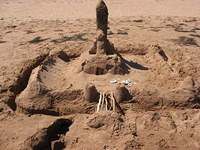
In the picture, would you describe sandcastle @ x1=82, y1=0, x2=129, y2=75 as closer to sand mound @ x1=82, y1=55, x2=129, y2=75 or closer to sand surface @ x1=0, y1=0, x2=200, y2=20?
sand mound @ x1=82, y1=55, x2=129, y2=75

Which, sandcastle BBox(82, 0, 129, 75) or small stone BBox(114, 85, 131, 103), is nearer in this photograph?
small stone BBox(114, 85, 131, 103)

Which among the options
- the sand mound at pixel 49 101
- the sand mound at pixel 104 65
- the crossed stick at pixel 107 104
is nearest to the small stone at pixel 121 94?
the crossed stick at pixel 107 104

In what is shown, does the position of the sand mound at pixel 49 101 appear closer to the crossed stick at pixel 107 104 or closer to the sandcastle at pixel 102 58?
the crossed stick at pixel 107 104

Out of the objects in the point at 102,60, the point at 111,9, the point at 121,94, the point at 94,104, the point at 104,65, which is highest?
the point at 111,9

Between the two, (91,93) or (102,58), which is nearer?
(91,93)

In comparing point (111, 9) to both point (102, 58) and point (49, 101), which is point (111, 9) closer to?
point (102, 58)

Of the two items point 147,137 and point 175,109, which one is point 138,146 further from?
point 175,109

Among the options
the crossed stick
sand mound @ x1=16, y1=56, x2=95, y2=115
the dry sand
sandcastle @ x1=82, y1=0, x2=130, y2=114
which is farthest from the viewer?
sandcastle @ x1=82, y1=0, x2=130, y2=114

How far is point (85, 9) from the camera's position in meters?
22.7

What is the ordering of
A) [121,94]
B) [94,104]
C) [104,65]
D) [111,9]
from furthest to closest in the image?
[111,9] → [104,65] → [94,104] → [121,94]

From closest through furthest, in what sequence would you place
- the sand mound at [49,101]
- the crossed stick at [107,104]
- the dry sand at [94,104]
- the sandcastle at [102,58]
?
the dry sand at [94,104] → the crossed stick at [107,104] → the sand mound at [49,101] → the sandcastle at [102,58]

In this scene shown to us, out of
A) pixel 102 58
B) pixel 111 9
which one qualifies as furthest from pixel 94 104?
pixel 111 9

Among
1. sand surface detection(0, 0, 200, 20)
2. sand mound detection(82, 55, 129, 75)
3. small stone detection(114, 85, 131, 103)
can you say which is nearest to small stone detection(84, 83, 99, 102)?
small stone detection(114, 85, 131, 103)

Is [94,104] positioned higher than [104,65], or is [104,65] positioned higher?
[104,65]
